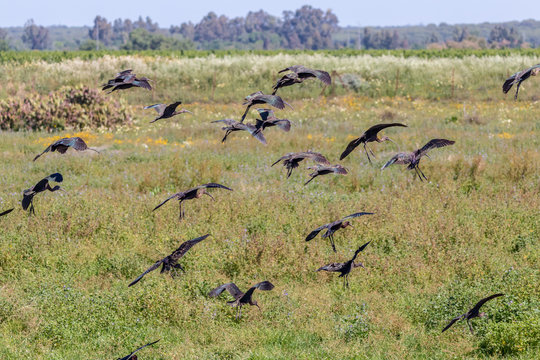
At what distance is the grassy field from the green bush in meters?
2.66

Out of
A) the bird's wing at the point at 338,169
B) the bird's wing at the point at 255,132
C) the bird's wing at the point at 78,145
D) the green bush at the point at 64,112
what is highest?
the bird's wing at the point at 255,132

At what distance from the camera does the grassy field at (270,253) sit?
5344 mm

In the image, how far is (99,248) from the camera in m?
7.53

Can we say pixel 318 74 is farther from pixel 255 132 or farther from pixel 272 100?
pixel 255 132

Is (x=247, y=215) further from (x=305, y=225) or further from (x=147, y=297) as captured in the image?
(x=147, y=297)

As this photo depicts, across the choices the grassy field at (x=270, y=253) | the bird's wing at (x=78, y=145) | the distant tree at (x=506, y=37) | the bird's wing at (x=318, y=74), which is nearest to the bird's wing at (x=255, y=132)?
the bird's wing at (x=318, y=74)

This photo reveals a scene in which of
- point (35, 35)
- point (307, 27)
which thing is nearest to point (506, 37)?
point (307, 27)

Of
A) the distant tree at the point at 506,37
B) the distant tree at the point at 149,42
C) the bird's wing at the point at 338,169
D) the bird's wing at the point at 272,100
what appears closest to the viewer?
the bird's wing at the point at 272,100

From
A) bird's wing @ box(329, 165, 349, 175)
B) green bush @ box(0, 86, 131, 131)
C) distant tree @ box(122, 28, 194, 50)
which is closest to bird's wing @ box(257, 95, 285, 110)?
bird's wing @ box(329, 165, 349, 175)

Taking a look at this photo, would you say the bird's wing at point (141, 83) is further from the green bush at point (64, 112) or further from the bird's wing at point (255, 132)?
the green bush at point (64, 112)

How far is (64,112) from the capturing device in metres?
17.2

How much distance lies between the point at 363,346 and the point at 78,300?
3009mm

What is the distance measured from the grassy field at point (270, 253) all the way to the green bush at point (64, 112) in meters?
2.66

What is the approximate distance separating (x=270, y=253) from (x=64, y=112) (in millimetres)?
12321
